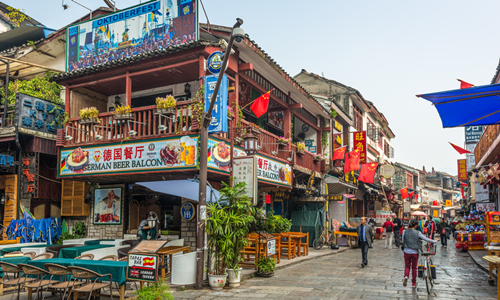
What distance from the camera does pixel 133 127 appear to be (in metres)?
12.7

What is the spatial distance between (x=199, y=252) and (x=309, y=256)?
7.67 meters

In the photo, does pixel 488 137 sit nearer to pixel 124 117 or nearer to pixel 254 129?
pixel 254 129

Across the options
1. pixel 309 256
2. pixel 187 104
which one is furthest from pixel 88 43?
pixel 309 256

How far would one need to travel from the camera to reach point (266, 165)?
594 inches

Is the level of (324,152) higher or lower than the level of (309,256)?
higher

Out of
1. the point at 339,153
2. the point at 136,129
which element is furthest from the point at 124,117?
the point at 339,153

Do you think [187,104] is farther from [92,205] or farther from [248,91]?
[92,205]

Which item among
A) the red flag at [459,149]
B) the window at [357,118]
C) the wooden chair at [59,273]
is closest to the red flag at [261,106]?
the wooden chair at [59,273]

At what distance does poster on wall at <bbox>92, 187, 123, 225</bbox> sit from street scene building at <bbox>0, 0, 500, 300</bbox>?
0.05 metres

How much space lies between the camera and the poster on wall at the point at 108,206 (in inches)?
586

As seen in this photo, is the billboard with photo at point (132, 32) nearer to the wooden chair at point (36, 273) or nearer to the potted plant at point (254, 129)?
the potted plant at point (254, 129)

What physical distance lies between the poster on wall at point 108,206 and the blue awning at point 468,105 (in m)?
11.2

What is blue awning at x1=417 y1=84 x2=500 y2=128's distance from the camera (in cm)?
743

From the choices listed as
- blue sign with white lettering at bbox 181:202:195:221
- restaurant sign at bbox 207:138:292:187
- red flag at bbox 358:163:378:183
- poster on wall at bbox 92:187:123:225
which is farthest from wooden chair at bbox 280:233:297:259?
red flag at bbox 358:163:378:183
